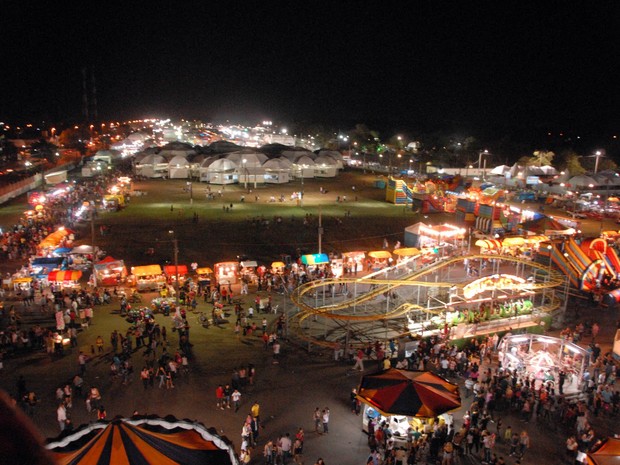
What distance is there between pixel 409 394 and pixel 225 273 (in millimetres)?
15928

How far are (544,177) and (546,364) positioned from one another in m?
47.3

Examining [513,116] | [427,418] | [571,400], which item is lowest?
[571,400]

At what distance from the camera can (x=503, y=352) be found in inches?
717

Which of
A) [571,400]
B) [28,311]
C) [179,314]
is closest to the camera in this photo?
[571,400]

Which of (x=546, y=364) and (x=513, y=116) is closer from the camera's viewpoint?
(x=546, y=364)

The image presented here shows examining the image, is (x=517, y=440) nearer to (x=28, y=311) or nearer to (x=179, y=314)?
(x=179, y=314)

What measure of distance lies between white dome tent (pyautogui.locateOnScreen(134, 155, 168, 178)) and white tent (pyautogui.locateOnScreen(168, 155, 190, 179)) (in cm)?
135

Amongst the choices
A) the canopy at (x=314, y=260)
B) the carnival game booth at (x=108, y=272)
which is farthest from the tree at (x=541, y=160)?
the carnival game booth at (x=108, y=272)

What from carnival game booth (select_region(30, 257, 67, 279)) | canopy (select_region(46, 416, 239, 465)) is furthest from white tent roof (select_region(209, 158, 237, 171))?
canopy (select_region(46, 416, 239, 465))

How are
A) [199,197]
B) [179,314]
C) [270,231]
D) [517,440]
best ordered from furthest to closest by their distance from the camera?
[199,197] < [270,231] < [179,314] < [517,440]

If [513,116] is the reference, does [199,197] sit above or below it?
below

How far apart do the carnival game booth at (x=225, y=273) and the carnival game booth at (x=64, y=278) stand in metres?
7.12

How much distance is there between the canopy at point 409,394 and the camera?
1342 centimetres

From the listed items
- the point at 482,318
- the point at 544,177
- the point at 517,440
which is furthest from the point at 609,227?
the point at 517,440
